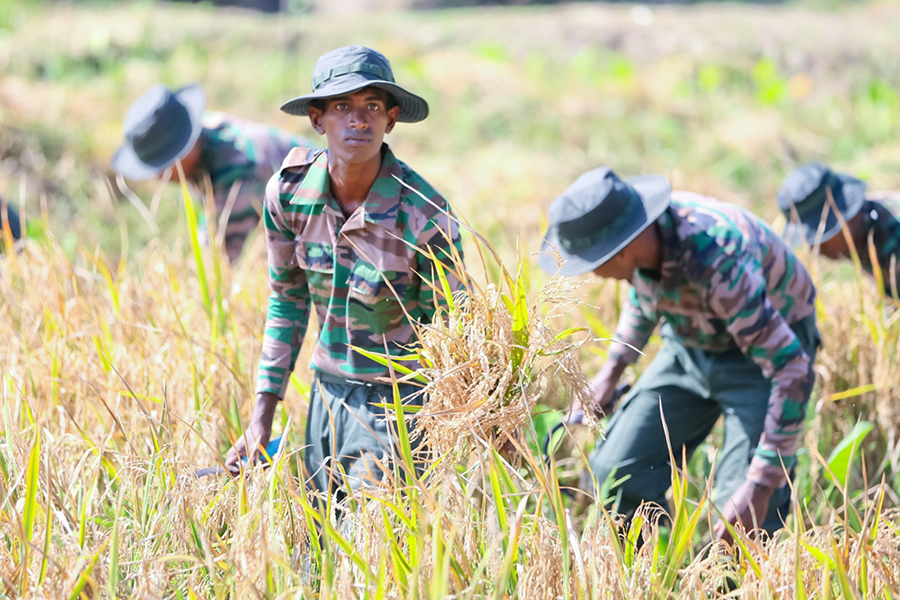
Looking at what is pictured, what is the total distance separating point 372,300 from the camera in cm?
189

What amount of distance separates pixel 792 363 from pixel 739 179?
5.43 meters

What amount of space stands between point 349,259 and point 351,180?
187 millimetres

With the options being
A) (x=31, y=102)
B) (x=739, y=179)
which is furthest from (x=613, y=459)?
(x=31, y=102)

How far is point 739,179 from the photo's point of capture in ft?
23.7

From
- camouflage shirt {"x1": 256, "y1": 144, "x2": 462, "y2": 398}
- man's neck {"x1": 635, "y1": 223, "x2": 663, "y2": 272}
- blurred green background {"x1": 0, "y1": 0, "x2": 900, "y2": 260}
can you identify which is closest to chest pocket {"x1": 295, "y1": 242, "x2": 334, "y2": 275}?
camouflage shirt {"x1": 256, "y1": 144, "x2": 462, "y2": 398}

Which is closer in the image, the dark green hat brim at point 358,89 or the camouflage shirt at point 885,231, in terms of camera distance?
the dark green hat brim at point 358,89

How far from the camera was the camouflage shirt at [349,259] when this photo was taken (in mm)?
1866

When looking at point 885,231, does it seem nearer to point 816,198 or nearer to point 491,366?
point 816,198

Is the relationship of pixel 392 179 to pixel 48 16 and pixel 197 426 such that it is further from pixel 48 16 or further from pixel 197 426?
pixel 48 16

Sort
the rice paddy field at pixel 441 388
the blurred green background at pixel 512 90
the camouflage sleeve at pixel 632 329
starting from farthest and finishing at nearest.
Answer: the blurred green background at pixel 512 90 < the camouflage sleeve at pixel 632 329 < the rice paddy field at pixel 441 388

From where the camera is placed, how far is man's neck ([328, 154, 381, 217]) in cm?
188

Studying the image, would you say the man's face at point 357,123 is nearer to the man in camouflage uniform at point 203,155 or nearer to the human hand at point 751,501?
the human hand at point 751,501

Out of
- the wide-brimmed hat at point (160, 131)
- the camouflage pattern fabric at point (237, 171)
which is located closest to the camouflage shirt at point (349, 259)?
the camouflage pattern fabric at point (237, 171)

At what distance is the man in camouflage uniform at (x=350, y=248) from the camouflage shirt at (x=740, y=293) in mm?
782
